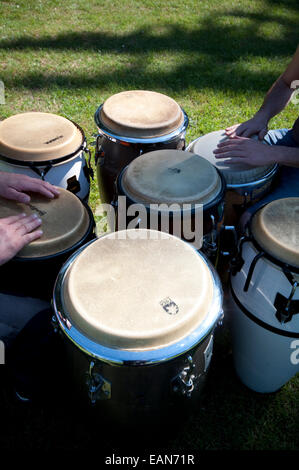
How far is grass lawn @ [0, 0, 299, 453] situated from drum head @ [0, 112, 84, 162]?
84cm

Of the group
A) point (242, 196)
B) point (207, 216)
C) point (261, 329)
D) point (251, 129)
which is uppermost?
point (251, 129)

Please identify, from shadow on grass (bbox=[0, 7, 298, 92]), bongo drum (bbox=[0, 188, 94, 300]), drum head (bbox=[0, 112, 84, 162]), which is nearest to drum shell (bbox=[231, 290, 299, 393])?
bongo drum (bbox=[0, 188, 94, 300])

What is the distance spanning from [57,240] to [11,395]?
0.87m

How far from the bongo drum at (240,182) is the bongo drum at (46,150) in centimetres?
68

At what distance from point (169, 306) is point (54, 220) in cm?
70

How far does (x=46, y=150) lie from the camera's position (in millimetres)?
2016

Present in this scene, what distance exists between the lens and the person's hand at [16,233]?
60.4 inches

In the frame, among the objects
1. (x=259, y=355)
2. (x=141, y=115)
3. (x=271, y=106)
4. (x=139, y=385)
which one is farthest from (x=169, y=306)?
(x=271, y=106)

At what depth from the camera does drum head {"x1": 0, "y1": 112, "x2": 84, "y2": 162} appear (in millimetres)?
2008

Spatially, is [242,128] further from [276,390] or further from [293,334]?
[276,390]

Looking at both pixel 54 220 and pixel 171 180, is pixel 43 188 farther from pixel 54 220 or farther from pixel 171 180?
pixel 171 180

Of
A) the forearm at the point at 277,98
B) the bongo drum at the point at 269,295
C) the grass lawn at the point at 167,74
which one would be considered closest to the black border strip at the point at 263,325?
the bongo drum at the point at 269,295

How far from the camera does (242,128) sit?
2273 mm
